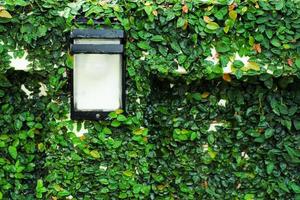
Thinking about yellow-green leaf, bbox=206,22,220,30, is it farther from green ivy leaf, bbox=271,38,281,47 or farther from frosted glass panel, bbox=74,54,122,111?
frosted glass panel, bbox=74,54,122,111

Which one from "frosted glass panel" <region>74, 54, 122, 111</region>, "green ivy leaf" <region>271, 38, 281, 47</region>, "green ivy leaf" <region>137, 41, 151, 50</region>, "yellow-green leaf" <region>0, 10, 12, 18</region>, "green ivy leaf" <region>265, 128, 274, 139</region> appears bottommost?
"green ivy leaf" <region>265, 128, 274, 139</region>

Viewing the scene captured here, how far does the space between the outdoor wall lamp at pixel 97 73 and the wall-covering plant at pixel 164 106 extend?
5 centimetres

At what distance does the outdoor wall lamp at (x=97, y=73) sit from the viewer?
224cm

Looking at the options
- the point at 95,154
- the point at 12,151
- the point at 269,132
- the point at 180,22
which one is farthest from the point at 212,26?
the point at 12,151

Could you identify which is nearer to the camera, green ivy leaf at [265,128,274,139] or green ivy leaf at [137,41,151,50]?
green ivy leaf at [137,41,151,50]

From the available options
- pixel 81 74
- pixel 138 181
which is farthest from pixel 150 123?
pixel 81 74

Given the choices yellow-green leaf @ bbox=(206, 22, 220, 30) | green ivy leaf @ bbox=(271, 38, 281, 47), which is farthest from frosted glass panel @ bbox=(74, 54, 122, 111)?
green ivy leaf @ bbox=(271, 38, 281, 47)

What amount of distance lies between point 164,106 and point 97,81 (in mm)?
405

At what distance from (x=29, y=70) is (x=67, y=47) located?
205 millimetres

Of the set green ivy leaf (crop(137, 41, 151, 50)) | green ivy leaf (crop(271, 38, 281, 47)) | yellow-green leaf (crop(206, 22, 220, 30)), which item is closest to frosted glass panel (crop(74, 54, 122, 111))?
green ivy leaf (crop(137, 41, 151, 50))

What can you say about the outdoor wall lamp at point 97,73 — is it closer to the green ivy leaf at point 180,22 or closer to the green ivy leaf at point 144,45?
the green ivy leaf at point 144,45

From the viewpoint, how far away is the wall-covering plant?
7.52ft

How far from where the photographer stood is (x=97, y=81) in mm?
2287

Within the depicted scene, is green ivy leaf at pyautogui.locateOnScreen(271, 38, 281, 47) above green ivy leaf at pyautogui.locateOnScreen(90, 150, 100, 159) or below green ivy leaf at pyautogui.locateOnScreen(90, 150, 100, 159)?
above
